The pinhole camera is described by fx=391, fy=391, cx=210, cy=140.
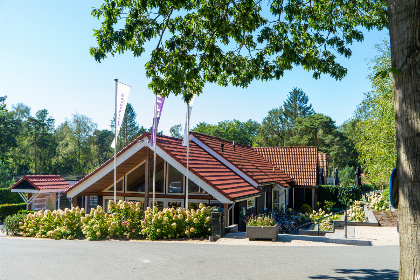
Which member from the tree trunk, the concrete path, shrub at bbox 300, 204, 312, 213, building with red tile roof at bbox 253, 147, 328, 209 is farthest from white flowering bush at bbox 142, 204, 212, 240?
shrub at bbox 300, 204, 312, 213

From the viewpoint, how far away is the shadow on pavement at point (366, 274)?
8.28 meters

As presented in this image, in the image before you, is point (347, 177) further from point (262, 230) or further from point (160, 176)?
point (262, 230)

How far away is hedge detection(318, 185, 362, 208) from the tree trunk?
3093 centimetres

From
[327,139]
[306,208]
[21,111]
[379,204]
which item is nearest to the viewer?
[379,204]

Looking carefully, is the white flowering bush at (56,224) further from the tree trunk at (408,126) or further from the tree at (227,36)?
the tree trunk at (408,126)

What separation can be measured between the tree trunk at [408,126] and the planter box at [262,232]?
30.5 feet

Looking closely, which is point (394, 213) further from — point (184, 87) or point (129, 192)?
point (184, 87)

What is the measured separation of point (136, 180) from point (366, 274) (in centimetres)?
1311

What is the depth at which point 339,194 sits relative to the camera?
34594 millimetres

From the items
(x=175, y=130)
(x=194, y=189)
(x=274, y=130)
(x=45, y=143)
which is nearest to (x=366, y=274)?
(x=194, y=189)

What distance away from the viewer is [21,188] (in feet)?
87.0

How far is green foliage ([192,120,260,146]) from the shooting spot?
88.4 meters

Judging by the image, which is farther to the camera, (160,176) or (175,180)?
(160,176)

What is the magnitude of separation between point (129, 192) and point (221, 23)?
1156cm
